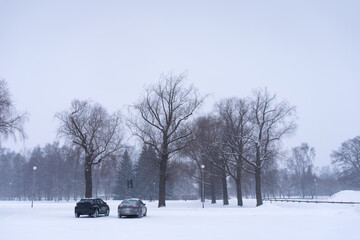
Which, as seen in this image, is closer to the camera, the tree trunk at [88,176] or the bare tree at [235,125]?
the tree trunk at [88,176]

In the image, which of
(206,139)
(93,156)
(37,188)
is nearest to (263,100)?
(206,139)

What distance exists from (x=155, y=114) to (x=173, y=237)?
→ 26682 mm

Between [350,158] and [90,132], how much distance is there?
2784 inches

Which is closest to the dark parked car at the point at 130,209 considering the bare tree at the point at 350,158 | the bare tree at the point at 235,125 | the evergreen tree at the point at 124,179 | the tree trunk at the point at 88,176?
the tree trunk at the point at 88,176

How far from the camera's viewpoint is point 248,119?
144 ft

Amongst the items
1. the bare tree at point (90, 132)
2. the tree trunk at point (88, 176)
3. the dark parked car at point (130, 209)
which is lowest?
the dark parked car at point (130, 209)

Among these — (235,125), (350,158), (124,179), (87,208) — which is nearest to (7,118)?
(87,208)

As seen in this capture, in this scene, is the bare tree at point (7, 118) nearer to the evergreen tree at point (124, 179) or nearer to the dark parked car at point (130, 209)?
the dark parked car at point (130, 209)

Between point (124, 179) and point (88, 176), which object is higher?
point (88, 176)

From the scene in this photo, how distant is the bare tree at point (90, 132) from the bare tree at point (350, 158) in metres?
66.1

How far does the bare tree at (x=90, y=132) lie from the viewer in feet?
136

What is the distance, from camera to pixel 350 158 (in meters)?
84.7

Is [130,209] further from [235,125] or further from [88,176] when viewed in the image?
[235,125]

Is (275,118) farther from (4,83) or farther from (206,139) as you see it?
(4,83)
